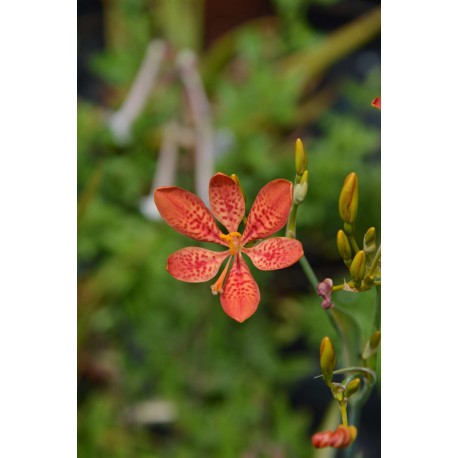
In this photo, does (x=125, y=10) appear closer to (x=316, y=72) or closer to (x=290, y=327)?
(x=316, y=72)

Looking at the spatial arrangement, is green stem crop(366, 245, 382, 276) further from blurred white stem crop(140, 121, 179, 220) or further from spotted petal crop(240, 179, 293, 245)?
blurred white stem crop(140, 121, 179, 220)

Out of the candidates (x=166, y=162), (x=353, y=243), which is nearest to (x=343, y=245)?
(x=353, y=243)

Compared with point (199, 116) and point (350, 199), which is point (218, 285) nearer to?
point (350, 199)

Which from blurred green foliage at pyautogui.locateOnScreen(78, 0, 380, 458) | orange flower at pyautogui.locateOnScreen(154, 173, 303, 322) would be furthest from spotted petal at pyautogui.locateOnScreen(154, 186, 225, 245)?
blurred green foliage at pyautogui.locateOnScreen(78, 0, 380, 458)
